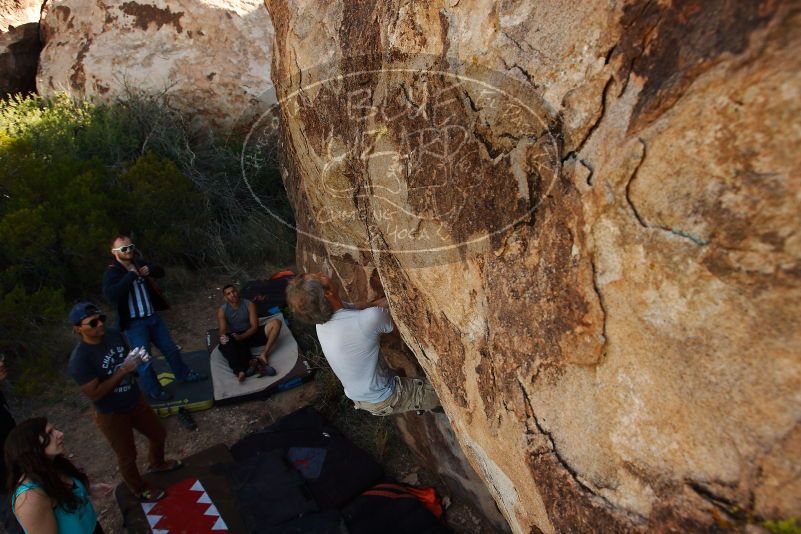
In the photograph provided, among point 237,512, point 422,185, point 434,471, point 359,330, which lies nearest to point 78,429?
point 237,512

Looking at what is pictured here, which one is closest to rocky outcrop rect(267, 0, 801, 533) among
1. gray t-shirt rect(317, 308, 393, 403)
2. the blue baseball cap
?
gray t-shirt rect(317, 308, 393, 403)

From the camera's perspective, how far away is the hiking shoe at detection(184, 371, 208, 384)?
4.41 meters

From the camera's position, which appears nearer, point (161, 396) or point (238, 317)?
point (161, 396)

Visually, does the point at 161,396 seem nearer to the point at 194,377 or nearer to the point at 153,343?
the point at 194,377

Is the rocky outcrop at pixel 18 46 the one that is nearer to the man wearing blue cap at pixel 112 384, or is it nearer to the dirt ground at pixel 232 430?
the dirt ground at pixel 232 430

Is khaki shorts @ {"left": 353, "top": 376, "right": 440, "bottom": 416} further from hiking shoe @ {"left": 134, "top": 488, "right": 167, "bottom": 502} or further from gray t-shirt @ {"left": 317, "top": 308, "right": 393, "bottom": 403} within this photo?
hiking shoe @ {"left": 134, "top": 488, "right": 167, "bottom": 502}

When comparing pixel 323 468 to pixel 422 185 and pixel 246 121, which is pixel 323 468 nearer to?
pixel 422 185

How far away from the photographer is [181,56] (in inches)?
257

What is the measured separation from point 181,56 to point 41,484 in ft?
18.6

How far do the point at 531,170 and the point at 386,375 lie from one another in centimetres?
143

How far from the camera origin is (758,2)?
93cm

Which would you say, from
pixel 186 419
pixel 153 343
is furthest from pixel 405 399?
pixel 153 343

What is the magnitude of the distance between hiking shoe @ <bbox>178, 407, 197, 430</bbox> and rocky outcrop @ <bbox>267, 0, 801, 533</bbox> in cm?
255

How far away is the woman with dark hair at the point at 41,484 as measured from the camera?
6.68 feet
